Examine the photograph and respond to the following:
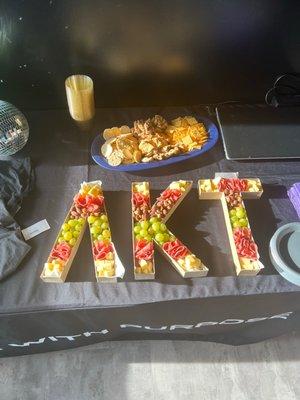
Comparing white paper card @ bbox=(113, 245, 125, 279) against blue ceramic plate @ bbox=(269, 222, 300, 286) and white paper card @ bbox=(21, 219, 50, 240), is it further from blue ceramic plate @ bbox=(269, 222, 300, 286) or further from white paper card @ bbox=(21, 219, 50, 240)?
blue ceramic plate @ bbox=(269, 222, 300, 286)

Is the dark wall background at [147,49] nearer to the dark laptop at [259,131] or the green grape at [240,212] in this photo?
the dark laptop at [259,131]

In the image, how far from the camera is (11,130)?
0.92 metres

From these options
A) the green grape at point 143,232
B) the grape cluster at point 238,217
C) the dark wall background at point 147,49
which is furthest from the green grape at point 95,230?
the dark wall background at point 147,49

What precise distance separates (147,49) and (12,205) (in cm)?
57

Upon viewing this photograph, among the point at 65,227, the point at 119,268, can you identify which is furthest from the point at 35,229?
the point at 119,268

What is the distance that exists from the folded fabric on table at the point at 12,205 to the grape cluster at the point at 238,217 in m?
0.50

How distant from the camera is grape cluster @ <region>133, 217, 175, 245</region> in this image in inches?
31.5

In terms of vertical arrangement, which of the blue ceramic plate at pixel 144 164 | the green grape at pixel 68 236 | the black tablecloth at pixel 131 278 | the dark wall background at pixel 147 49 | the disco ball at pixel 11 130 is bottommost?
the black tablecloth at pixel 131 278

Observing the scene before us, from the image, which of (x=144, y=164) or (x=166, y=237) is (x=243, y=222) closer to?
(x=166, y=237)

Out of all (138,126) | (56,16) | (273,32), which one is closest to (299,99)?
(273,32)

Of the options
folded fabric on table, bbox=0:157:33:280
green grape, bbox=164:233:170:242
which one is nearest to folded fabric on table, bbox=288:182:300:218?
green grape, bbox=164:233:170:242

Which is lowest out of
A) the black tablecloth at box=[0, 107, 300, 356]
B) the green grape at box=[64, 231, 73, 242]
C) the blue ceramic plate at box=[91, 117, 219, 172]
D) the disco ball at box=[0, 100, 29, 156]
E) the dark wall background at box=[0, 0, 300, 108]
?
the black tablecloth at box=[0, 107, 300, 356]

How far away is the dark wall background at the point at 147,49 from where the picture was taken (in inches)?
34.3

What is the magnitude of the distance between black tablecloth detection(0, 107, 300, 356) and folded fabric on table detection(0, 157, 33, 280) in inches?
0.8
